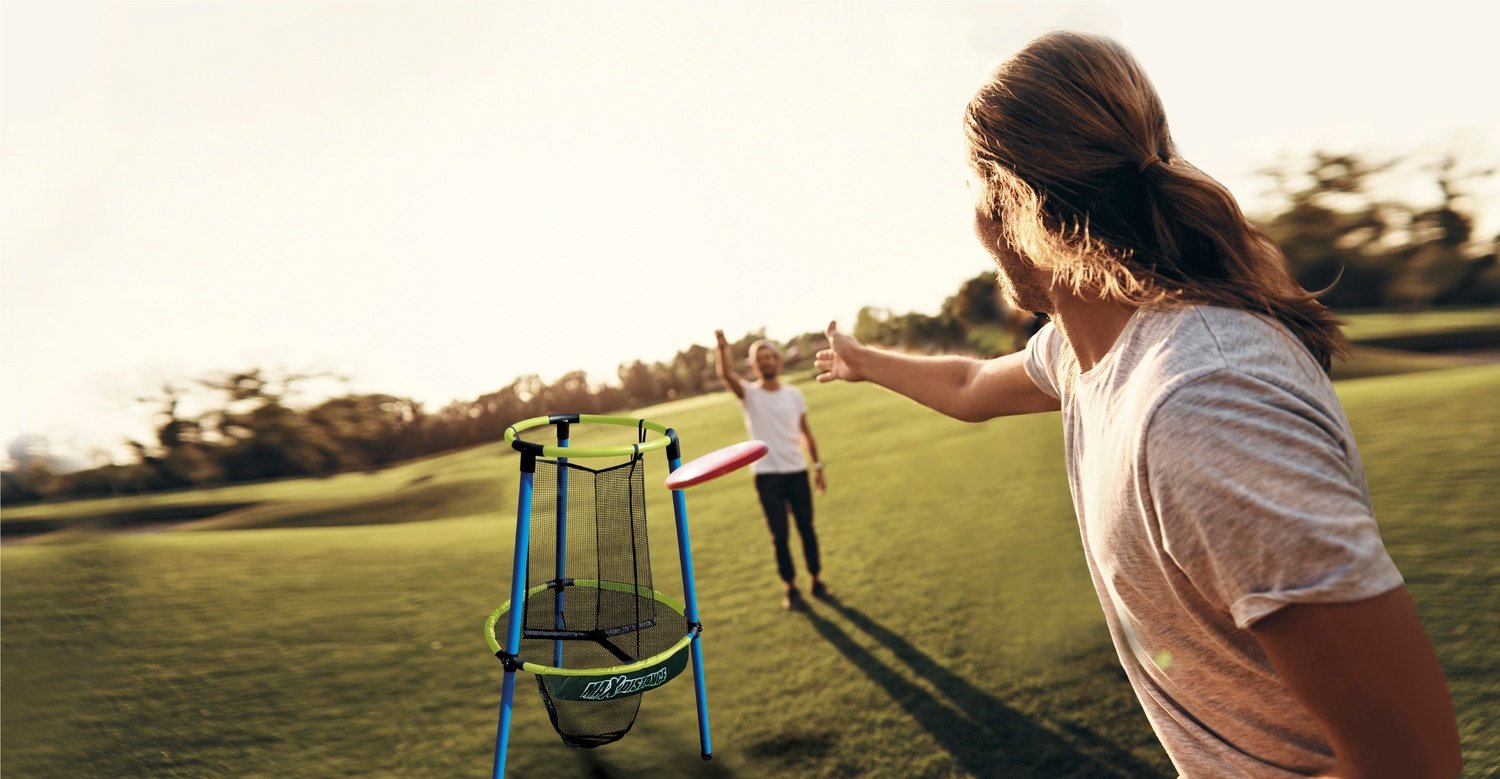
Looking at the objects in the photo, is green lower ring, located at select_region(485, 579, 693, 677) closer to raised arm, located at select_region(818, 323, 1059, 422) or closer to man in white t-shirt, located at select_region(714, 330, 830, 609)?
raised arm, located at select_region(818, 323, 1059, 422)

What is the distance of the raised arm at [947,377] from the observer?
2.06 meters

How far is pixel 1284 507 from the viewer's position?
943 millimetres

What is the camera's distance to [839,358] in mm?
2584

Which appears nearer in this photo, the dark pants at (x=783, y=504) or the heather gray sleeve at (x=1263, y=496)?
the heather gray sleeve at (x=1263, y=496)

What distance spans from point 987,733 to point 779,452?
2.85 m

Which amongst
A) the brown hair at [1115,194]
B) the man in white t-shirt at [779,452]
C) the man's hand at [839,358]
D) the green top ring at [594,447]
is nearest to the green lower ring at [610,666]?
the green top ring at [594,447]

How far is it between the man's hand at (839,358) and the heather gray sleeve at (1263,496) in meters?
1.48

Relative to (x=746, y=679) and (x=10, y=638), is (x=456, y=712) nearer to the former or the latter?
(x=746, y=679)

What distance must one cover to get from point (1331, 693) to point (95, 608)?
36.0 feet

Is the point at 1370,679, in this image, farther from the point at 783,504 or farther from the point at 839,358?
the point at 783,504

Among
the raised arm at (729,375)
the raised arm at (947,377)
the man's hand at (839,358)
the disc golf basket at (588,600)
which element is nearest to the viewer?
the raised arm at (947,377)

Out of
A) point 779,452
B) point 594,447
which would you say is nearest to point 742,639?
point 779,452

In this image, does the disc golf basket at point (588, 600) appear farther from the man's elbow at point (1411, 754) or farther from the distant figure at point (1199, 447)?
the man's elbow at point (1411, 754)

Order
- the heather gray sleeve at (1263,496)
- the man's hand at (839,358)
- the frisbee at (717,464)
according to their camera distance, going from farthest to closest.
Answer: the frisbee at (717,464)
the man's hand at (839,358)
the heather gray sleeve at (1263,496)
